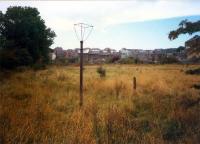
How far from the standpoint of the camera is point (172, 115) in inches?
324

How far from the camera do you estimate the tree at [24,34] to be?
3434 cm

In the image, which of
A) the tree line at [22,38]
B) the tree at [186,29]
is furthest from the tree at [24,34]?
the tree at [186,29]

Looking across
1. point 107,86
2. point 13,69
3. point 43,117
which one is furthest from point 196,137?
point 13,69

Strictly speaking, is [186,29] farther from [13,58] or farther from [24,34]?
[24,34]

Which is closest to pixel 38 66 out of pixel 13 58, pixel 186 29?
pixel 13 58

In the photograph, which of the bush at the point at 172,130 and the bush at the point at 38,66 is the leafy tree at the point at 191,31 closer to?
the bush at the point at 172,130

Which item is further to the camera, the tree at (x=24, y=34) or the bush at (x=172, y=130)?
the tree at (x=24, y=34)

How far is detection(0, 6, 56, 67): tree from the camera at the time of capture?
34.3 metres

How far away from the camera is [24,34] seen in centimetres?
3694

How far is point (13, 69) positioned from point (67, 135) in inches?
980

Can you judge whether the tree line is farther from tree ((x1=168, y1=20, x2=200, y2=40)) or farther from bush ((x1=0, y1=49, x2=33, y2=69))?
tree ((x1=168, y1=20, x2=200, y2=40))

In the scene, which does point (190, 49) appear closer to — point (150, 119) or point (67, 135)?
point (150, 119)

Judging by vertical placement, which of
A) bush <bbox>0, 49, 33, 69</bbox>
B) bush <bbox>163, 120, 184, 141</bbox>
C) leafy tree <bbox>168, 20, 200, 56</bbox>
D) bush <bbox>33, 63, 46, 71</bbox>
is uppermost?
leafy tree <bbox>168, 20, 200, 56</bbox>

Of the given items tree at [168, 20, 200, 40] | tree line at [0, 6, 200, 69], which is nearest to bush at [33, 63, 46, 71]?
tree line at [0, 6, 200, 69]
